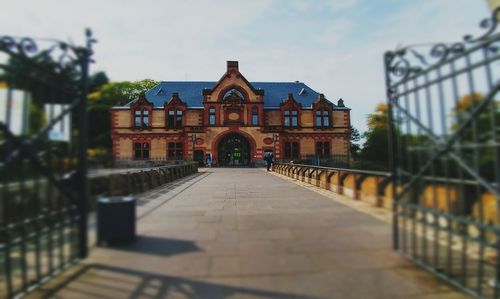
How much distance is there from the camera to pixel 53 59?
399 centimetres

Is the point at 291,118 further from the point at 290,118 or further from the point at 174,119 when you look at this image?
the point at 174,119

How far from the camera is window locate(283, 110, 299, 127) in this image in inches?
1703

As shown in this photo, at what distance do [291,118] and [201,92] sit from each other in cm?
1280

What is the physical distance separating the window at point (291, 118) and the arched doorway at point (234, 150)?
6077 millimetres

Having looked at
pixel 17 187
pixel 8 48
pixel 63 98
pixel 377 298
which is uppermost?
pixel 8 48

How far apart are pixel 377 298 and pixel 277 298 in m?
0.93

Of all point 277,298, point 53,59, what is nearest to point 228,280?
point 277,298

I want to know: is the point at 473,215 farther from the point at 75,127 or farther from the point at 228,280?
the point at 75,127

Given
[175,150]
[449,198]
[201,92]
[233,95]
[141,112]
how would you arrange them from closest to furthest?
[449,198], [233,95], [141,112], [175,150], [201,92]

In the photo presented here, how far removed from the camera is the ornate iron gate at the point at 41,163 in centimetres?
334

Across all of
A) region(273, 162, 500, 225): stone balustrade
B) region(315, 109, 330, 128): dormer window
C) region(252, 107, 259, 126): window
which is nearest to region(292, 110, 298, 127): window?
region(315, 109, 330, 128): dormer window

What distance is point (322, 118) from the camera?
4378cm

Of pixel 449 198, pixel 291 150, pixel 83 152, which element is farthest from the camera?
pixel 291 150

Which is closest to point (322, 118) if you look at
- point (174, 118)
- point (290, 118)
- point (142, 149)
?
point (290, 118)
